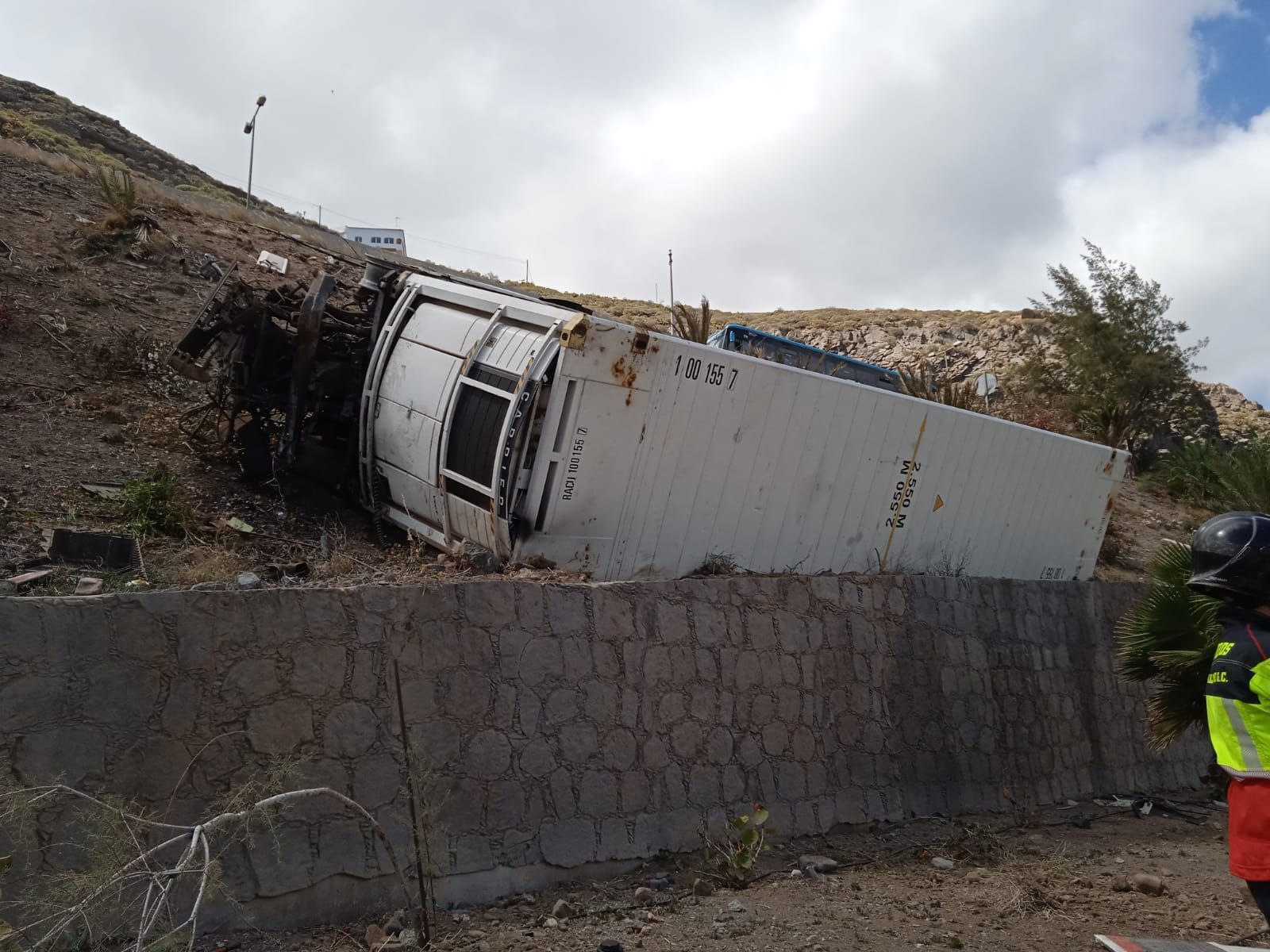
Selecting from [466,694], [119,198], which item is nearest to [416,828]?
[466,694]

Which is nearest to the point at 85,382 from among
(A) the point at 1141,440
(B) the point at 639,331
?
(B) the point at 639,331

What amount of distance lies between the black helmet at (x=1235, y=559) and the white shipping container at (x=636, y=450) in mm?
4348

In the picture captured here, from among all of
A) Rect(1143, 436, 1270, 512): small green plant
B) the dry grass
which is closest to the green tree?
Rect(1143, 436, 1270, 512): small green plant

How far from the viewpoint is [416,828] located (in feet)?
16.2

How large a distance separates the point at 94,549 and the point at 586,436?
3.24 meters

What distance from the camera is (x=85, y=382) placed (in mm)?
10391

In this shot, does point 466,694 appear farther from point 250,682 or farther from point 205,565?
point 205,565

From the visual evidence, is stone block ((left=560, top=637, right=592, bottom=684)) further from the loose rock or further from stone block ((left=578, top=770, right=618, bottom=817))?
the loose rock

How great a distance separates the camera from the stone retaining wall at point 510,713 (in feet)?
15.2

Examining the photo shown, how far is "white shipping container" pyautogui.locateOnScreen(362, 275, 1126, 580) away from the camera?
7258 mm

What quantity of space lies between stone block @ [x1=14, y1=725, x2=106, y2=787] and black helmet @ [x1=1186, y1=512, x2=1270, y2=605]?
4.40m

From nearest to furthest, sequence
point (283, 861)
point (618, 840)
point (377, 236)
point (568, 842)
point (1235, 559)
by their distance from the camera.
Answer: point (1235, 559)
point (283, 861)
point (568, 842)
point (618, 840)
point (377, 236)

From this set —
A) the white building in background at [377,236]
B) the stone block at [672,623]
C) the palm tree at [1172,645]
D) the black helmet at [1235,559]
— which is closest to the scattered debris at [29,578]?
the stone block at [672,623]

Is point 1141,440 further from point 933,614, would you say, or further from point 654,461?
point 654,461
